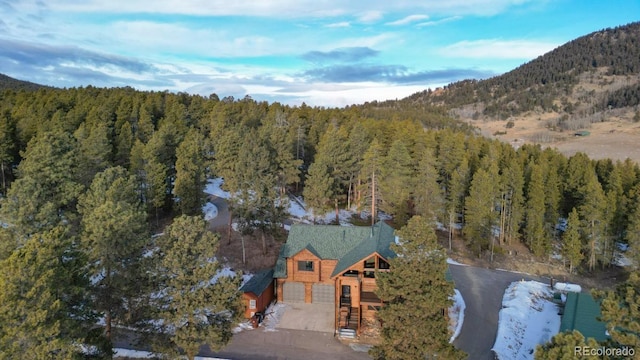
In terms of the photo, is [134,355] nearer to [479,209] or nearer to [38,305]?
[38,305]

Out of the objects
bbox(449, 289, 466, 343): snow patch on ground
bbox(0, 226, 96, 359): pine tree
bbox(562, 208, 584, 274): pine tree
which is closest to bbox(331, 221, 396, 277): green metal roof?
bbox(449, 289, 466, 343): snow patch on ground

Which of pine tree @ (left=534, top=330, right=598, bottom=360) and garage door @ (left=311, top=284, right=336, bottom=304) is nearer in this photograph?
pine tree @ (left=534, top=330, right=598, bottom=360)

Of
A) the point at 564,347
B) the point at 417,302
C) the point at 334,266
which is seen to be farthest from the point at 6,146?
the point at 564,347

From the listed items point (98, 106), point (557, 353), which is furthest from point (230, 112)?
point (557, 353)

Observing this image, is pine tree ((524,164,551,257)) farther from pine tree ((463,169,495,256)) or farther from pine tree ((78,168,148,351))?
pine tree ((78,168,148,351))

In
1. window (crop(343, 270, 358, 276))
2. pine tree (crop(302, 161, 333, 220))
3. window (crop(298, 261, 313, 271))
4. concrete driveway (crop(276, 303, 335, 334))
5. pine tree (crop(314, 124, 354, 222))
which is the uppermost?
pine tree (crop(314, 124, 354, 222))

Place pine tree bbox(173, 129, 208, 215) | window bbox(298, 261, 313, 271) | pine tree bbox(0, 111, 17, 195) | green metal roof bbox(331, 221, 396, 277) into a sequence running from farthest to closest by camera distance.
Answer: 1. pine tree bbox(0, 111, 17, 195)
2. pine tree bbox(173, 129, 208, 215)
3. window bbox(298, 261, 313, 271)
4. green metal roof bbox(331, 221, 396, 277)

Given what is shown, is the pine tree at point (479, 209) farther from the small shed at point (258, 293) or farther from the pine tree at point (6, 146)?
the pine tree at point (6, 146)
